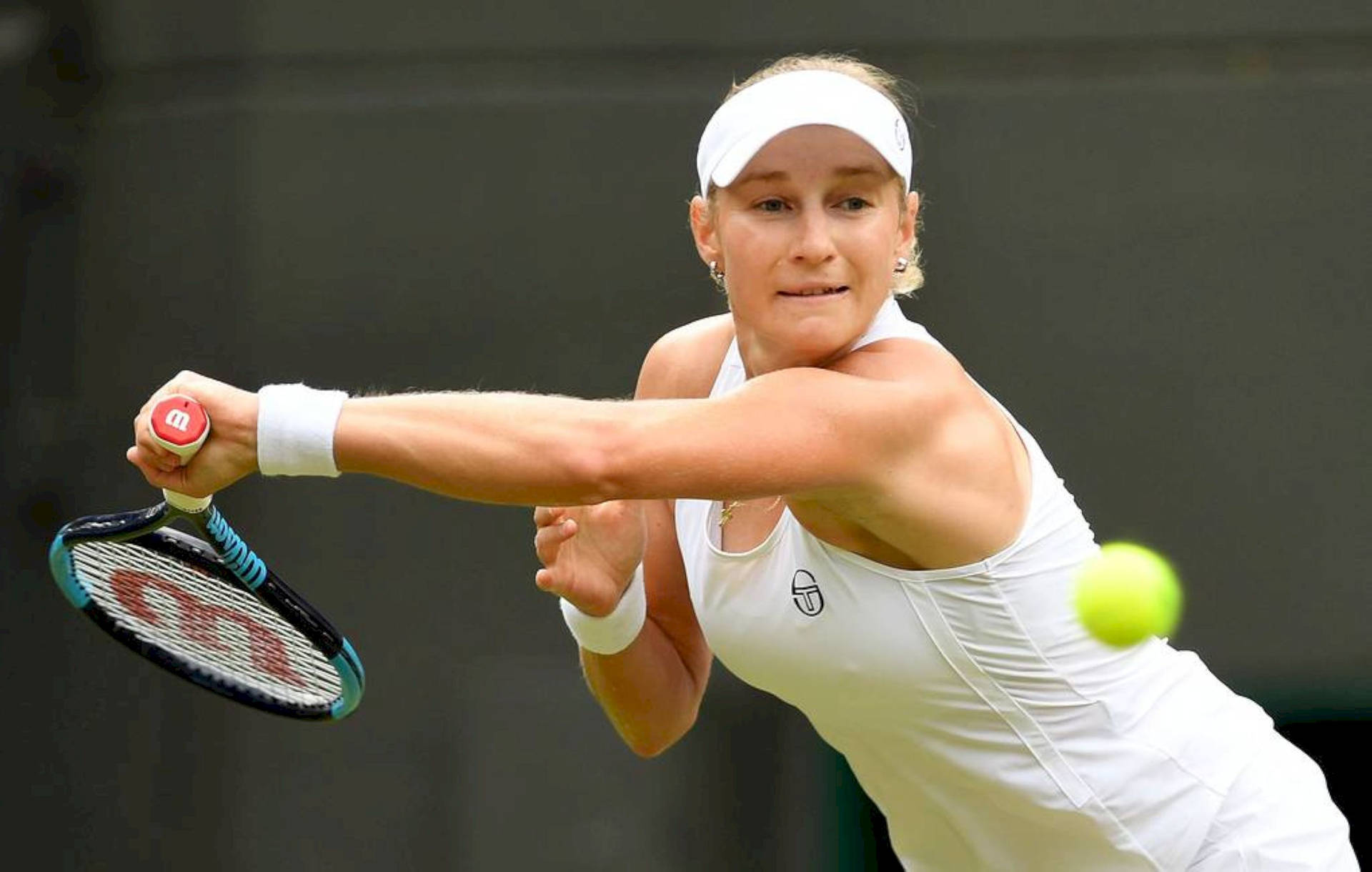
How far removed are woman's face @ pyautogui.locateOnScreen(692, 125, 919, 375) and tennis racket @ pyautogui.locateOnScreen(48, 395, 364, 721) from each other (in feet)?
2.03

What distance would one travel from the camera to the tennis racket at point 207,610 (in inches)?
86.3

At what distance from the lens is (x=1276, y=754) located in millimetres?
2174

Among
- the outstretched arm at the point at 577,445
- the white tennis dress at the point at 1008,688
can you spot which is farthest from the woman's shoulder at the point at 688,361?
the outstretched arm at the point at 577,445

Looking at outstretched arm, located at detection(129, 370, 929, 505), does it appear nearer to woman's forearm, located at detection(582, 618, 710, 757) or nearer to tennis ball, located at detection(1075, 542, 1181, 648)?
tennis ball, located at detection(1075, 542, 1181, 648)

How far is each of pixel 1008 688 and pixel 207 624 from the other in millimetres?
972

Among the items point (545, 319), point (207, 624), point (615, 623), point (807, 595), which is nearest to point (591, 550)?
point (615, 623)

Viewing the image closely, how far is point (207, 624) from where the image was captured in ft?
7.92

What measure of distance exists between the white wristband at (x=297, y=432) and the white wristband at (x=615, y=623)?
24.0 inches

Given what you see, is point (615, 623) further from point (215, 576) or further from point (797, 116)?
point (797, 116)

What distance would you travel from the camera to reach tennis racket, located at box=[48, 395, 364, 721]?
2.19 meters

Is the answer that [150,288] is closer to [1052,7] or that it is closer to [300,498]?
[300,498]

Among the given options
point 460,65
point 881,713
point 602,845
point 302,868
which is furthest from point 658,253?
point 881,713

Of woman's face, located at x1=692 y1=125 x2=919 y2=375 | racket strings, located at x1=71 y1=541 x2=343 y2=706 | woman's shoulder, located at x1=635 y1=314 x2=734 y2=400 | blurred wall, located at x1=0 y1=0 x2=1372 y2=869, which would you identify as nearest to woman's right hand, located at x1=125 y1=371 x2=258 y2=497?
racket strings, located at x1=71 y1=541 x2=343 y2=706

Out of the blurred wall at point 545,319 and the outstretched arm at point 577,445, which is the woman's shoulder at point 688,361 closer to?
the outstretched arm at point 577,445
